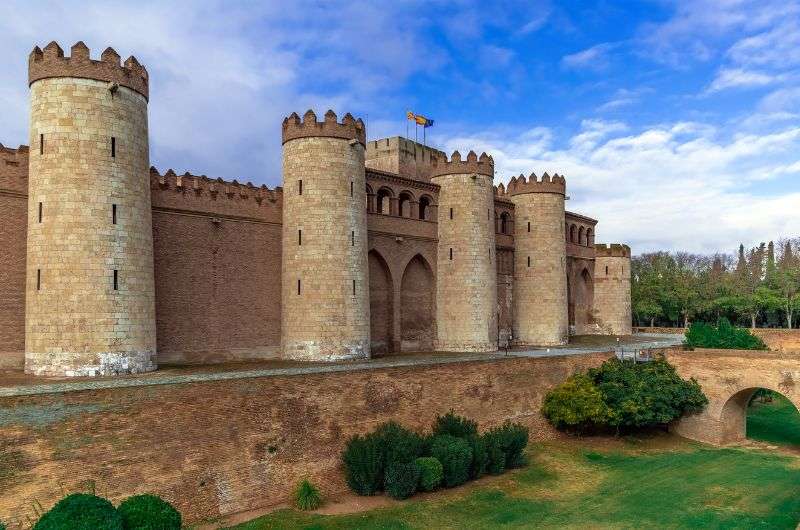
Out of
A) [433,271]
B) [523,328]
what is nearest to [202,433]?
[433,271]

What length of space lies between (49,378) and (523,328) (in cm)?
2341

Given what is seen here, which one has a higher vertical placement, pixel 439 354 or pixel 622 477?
pixel 439 354

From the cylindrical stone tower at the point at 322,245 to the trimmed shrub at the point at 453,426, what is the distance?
531cm

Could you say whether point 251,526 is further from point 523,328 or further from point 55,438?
point 523,328

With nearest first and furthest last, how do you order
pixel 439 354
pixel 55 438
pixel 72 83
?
pixel 55 438 < pixel 72 83 < pixel 439 354

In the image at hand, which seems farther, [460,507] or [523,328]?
[523,328]

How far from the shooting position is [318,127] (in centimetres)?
2525

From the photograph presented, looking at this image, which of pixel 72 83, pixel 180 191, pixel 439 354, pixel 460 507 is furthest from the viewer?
pixel 439 354

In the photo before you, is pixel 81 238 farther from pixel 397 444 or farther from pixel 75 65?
pixel 397 444

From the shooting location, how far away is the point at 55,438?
44.7 feet

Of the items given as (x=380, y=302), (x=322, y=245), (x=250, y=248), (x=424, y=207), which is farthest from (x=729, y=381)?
(x=250, y=248)

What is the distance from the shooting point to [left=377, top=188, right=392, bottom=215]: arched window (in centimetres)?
3014

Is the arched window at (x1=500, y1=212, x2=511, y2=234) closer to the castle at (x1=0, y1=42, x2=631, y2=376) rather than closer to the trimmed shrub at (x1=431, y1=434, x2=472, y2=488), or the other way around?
the castle at (x1=0, y1=42, x2=631, y2=376)

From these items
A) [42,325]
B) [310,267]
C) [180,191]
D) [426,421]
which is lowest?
[426,421]
